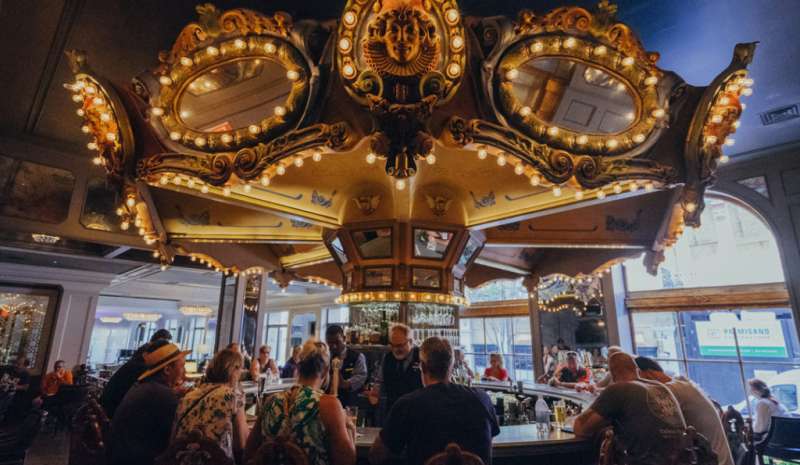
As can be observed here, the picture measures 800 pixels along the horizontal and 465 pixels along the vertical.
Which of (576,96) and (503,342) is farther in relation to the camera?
(503,342)

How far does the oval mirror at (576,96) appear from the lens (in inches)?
128

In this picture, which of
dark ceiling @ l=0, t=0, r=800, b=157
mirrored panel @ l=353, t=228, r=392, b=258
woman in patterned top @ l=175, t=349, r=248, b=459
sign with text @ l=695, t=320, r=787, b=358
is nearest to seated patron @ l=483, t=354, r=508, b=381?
mirrored panel @ l=353, t=228, r=392, b=258

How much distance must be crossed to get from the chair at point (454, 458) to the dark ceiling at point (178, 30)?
3708 mm

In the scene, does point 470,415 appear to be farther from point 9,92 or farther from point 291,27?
point 9,92

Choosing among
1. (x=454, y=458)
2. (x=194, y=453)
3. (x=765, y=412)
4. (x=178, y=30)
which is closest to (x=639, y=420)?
(x=454, y=458)

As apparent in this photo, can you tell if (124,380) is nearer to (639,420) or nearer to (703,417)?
(639,420)

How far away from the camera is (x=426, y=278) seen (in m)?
5.34

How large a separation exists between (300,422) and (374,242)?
11.5ft

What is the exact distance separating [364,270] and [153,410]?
11.1 ft

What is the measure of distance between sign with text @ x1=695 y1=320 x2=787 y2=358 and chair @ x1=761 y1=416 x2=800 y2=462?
205 inches

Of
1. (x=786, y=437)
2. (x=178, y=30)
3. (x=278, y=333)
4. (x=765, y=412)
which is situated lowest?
(x=786, y=437)

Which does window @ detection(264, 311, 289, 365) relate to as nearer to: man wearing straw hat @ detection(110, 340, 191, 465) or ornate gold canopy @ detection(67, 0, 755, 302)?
ornate gold canopy @ detection(67, 0, 755, 302)

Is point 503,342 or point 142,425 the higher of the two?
point 503,342

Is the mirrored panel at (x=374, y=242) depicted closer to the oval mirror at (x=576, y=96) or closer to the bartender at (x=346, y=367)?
the bartender at (x=346, y=367)
